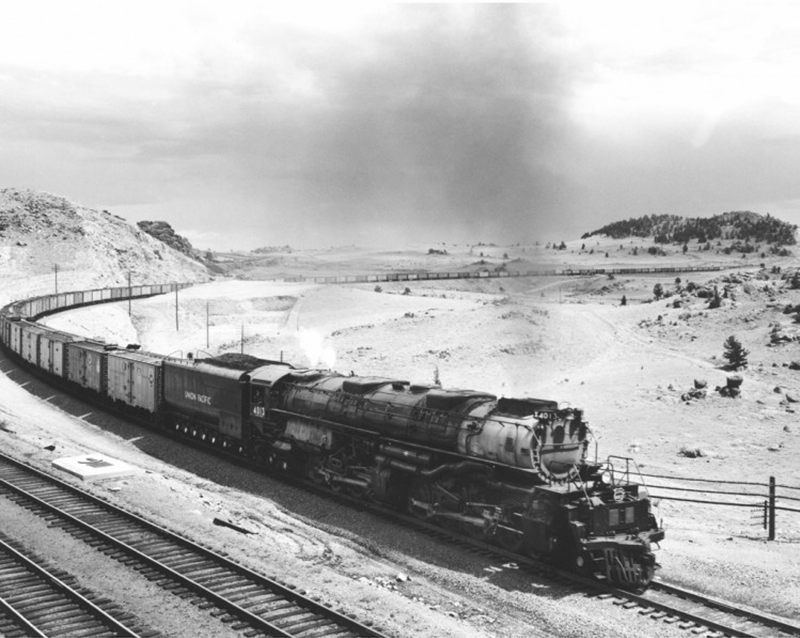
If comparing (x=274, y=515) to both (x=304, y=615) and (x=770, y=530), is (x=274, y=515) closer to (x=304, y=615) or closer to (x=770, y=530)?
(x=304, y=615)

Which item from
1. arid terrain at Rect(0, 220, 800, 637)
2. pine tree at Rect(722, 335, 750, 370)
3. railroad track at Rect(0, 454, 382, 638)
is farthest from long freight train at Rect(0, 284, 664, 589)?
pine tree at Rect(722, 335, 750, 370)

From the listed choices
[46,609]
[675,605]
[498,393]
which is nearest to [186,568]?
[46,609]

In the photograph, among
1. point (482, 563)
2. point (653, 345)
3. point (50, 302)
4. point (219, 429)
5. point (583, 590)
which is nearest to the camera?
point (583, 590)

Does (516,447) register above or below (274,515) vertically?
above

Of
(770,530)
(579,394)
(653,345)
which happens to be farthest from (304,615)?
(653,345)

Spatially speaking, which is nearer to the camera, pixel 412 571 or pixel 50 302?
pixel 412 571

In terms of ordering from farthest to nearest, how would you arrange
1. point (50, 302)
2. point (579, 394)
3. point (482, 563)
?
point (50, 302), point (579, 394), point (482, 563)
